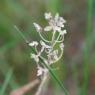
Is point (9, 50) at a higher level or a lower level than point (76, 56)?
higher

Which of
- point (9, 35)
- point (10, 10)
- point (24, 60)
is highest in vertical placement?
point (10, 10)

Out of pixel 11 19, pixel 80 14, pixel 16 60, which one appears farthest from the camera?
pixel 80 14

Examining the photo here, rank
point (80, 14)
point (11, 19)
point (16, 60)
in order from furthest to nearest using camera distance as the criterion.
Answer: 1. point (80, 14)
2. point (11, 19)
3. point (16, 60)

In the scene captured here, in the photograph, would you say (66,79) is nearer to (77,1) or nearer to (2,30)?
(2,30)

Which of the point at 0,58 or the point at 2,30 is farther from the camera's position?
the point at 2,30

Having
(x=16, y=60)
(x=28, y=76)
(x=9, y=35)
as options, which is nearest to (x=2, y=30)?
(x=9, y=35)

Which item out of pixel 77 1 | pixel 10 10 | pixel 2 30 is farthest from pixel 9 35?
pixel 77 1
